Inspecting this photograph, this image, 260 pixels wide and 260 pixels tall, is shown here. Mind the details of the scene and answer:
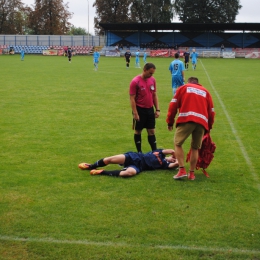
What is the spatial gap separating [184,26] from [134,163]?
63164mm

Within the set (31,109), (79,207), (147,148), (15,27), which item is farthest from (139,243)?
(15,27)

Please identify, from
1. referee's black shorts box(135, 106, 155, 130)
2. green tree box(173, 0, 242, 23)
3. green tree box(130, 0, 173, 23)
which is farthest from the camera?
green tree box(130, 0, 173, 23)

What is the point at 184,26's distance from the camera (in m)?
68.2

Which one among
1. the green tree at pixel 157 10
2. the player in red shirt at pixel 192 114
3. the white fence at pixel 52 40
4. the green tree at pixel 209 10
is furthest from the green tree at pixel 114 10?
the player in red shirt at pixel 192 114

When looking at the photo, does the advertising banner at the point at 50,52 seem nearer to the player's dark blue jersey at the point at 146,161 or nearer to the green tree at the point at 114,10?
the green tree at the point at 114,10

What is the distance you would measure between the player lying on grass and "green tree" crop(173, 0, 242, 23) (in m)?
71.5

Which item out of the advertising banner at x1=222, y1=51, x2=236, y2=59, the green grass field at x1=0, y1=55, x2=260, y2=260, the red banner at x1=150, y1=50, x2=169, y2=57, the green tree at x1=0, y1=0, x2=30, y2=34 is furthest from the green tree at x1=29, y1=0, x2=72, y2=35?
the green grass field at x1=0, y1=55, x2=260, y2=260

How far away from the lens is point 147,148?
9.83 metres

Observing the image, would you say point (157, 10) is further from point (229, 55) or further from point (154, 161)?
point (154, 161)

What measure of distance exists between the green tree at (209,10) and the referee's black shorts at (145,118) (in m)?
70.4

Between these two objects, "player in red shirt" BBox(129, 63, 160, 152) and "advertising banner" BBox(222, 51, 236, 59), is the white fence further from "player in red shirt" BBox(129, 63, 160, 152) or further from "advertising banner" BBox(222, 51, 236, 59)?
"player in red shirt" BBox(129, 63, 160, 152)

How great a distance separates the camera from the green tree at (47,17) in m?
87.2

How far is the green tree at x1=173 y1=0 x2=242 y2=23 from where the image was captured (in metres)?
75.9

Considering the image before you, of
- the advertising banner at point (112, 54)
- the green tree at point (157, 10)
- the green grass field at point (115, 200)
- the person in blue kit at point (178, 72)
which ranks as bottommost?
the green grass field at point (115, 200)
